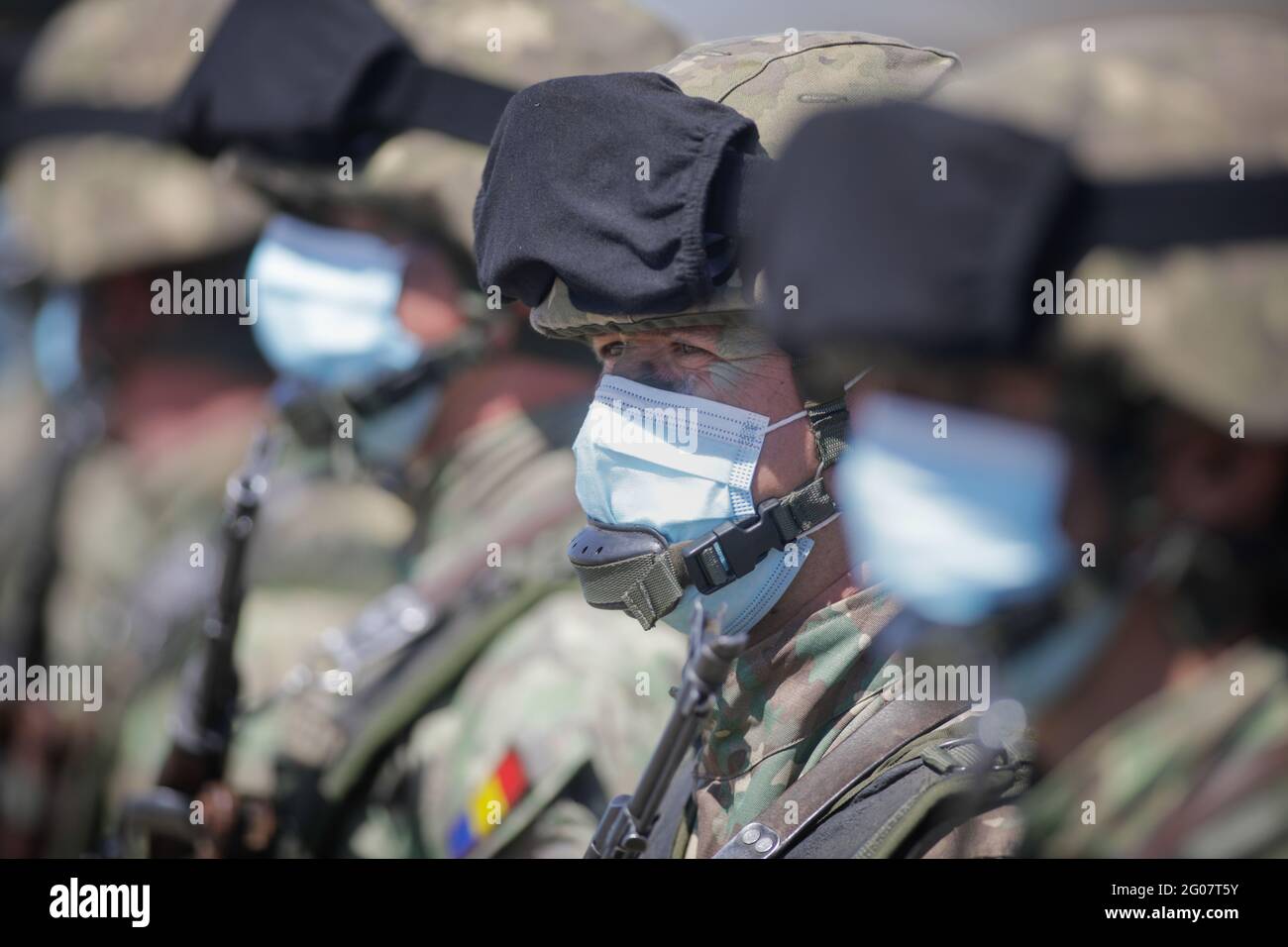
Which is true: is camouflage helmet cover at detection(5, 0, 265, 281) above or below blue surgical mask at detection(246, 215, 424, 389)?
above

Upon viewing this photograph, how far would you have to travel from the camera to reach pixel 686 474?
290 centimetres

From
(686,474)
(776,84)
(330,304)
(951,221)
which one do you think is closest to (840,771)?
(686,474)

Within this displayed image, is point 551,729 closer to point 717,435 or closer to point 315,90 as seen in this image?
point 717,435

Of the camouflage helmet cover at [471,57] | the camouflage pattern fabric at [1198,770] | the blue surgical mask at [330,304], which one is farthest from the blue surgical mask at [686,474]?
the blue surgical mask at [330,304]

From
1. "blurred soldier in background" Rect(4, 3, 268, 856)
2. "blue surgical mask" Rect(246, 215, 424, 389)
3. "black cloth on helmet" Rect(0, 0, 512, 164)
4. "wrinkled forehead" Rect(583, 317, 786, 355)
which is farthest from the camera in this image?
"blurred soldier in background" Rect(4, 3, 268, 856)

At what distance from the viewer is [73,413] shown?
22.0 ft

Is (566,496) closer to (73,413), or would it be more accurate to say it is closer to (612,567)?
(612,567)

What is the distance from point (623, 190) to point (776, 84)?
0.37 m

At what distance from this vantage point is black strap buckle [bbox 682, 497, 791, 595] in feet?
9.14

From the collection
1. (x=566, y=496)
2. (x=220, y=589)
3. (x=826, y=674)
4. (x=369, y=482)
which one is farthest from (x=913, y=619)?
(x=369, y=482)

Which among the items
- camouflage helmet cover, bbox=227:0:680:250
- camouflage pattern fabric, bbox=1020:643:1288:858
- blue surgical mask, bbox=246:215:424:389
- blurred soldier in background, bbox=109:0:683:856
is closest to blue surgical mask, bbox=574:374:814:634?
camouflage pattern fabric, bbox=1020:643:1288:858

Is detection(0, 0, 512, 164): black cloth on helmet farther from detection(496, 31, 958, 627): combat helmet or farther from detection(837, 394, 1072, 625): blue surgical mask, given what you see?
detection(837, 394, 1072, 625): blue surgical mask

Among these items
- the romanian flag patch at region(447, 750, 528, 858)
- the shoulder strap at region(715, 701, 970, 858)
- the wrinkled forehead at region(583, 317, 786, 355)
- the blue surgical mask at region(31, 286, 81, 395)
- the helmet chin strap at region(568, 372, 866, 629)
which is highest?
the blue surgical mask at region(31, 286, 81, 395)

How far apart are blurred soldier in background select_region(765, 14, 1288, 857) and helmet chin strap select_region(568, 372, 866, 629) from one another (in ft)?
2.03
